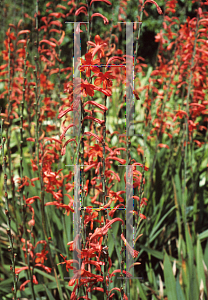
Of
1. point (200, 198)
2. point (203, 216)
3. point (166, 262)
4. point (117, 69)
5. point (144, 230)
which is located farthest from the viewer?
point (117, 69)

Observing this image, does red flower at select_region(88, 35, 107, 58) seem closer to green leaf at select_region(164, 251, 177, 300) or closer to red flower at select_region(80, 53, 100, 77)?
red flower at select_region(80, 53, 100, 77)

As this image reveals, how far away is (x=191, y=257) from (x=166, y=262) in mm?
223

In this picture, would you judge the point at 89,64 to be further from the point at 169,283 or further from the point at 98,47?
the point at 169,283

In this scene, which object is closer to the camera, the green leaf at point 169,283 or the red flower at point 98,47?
the red flower at point 98,47

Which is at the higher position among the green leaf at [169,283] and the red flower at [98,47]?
the red flower at [98,47]

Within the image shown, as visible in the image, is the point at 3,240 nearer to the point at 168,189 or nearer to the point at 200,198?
the point at 168,189

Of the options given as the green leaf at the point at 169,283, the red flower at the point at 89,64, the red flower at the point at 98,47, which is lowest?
the green leaf at the point at 169,283

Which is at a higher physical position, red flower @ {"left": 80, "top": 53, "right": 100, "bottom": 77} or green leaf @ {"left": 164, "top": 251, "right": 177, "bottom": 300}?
red flower @ {"left": 80, "top": 53, "right": 100, "bottom": 77}

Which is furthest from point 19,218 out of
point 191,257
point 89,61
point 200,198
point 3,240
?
point 89,61

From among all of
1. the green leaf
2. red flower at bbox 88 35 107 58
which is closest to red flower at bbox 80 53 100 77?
red flower at bbox 88 35 107 58

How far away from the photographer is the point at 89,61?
0.88 m

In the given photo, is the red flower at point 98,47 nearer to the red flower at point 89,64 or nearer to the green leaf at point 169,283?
the red flower at point 89,64

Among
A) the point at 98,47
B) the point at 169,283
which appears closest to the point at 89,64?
the point at 98,47

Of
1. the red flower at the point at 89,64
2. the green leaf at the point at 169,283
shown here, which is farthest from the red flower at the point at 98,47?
the green leaf at the point at 169,283
